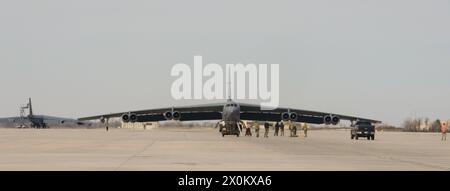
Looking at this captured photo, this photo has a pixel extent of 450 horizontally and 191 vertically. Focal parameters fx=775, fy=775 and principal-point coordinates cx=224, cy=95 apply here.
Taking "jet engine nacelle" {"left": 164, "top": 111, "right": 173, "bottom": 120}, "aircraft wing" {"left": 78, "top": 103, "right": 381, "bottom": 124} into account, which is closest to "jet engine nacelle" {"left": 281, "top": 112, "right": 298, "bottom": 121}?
"aircraft wing" {"left": 78, "top": 103, "right": 381, "bottom": 124}

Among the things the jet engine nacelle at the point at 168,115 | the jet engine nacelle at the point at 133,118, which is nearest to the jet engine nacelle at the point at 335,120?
the jet engine nacelle at the point at 168,115

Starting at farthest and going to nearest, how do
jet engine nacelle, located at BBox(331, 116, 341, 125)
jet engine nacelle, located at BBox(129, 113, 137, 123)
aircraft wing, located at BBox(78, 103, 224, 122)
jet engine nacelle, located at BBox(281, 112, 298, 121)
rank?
1. aircraft wing, located at BBox(78, 103, 224, 122)
2. jet engine nacelle, located at BBox(331, 116, 341, 125)
3. jet engine nacelle, located at BBox(281, 112, 298, 121)
4. jet engine nacelle, located at BBox(129, 113, 137, 123)

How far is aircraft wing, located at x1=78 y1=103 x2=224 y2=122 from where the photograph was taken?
94.2 meters

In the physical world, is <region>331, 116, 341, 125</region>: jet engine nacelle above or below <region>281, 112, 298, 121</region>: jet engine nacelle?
below

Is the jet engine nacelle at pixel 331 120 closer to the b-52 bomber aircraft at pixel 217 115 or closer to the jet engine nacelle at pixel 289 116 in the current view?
the b-52 bomber aircraft at pixel 217 115

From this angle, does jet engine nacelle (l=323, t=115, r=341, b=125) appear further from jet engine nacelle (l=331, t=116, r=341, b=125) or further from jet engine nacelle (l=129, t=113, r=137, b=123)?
jet engine nacelle (l=129, t=113, r=137, b=123)

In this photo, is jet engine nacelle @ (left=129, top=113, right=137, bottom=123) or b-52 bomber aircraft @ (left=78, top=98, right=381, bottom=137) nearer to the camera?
jet engine nacelle @ (left=129, top=113, right=137, bottom=123)

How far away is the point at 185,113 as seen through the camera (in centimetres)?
10312

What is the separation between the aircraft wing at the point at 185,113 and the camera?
309 feet

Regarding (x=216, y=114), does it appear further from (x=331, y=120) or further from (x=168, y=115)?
(x=331, y=120)

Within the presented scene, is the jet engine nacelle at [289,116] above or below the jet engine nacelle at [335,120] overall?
above

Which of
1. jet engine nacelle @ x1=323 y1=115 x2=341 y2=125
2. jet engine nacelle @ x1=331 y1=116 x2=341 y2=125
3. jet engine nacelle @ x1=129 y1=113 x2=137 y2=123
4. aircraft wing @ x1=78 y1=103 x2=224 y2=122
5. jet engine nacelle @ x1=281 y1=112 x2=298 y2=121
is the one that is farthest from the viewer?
aircraft wing @ x1=78 y1=103 x2=224 y2=122
